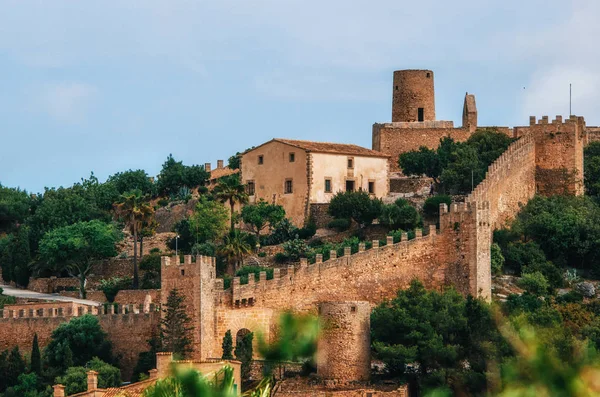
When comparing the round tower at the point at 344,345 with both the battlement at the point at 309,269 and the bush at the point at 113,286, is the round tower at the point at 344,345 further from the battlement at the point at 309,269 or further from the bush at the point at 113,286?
the bush at the point at 113,286

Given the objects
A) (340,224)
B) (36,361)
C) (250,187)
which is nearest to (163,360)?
(36,361)

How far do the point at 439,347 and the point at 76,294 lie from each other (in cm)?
2030

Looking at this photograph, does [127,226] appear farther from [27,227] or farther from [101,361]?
[101,361]

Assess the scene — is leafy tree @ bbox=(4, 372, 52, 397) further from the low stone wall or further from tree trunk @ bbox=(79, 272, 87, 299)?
tree trunk @ bbox=(79, 272, 87, 299)

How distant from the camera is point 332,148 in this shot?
64125 mm

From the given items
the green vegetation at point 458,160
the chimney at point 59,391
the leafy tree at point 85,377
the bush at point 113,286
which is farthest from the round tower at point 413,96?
the chimney at point 59,391

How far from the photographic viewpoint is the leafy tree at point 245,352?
4471 centimetres

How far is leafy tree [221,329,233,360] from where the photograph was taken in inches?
1823

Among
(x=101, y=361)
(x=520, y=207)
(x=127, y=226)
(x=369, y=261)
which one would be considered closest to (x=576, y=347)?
(x=369, y=261)

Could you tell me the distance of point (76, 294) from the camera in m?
60.8

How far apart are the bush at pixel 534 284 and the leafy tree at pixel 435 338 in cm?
587

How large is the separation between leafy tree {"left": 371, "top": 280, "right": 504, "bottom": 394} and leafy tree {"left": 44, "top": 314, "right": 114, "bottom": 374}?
30.5 feet

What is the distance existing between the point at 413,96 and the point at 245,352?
95.0 feet

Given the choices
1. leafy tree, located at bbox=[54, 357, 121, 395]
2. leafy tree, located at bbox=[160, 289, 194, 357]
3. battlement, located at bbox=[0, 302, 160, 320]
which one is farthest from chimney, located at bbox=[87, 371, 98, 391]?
battlement, located at bbox=[0, 302, 160, 320]
